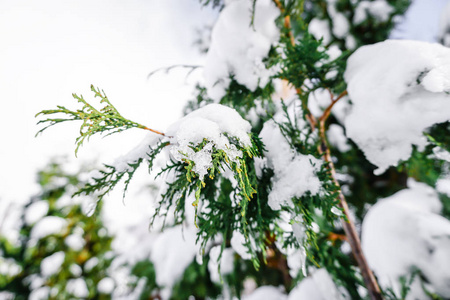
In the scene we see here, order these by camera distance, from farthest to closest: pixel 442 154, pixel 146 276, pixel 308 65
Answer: pixel 146 276 → pixel 308 65 → pixel 442 154

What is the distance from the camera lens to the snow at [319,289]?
6.55 feet

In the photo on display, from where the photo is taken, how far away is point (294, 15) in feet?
6.37

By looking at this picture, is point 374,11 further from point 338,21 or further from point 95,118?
point 95,118

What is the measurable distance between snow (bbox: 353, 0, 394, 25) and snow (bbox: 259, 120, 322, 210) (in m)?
4.41

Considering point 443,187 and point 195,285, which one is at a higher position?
point 443,187

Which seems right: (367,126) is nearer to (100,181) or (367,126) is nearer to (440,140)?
(440,140)

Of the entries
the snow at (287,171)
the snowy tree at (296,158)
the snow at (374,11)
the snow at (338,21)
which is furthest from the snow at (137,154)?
the snow at (374,11)

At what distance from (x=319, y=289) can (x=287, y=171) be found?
169 centimetres

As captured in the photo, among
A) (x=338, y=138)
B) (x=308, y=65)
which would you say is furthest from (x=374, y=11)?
(x=308, y=65)

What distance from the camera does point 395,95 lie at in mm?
1363

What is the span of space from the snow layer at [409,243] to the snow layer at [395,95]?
123 cm

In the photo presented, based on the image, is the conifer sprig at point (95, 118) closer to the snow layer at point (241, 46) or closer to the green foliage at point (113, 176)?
the green foliage at point (113, 176)

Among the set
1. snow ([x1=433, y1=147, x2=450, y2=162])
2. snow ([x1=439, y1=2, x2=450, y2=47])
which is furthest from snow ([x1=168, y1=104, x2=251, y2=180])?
snow ([x1=439, y1=2, x2=450, y2=47])

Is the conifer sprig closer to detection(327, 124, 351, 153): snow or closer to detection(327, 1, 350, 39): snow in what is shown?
detection(327, 124, 351, 153): snow
